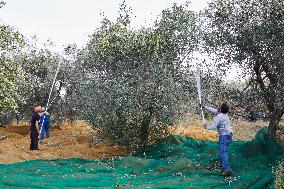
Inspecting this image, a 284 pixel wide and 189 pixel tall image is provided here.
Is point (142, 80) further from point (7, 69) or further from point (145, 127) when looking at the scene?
point (7, 69)

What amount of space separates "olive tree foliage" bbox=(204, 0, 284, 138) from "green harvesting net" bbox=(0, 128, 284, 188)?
5.06 feet

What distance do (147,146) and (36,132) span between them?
4.87 metres

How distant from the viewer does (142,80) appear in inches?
576

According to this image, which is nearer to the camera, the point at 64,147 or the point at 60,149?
the point at 60,149

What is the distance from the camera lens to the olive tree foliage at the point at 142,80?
1454 cm

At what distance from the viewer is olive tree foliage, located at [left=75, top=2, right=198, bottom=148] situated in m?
14.5

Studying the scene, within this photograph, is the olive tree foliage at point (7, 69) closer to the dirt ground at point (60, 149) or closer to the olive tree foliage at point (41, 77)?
the dirt ground at point (60, 149)

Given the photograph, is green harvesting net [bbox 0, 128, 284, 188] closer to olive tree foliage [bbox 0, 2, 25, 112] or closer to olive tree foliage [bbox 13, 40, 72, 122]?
olive tree foliage [bbox 0, 2, 25, 112]

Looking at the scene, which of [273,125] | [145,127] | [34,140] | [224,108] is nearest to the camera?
[224,108]

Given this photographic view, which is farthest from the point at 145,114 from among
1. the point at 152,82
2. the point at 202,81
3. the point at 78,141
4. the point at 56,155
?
the point at 78,141

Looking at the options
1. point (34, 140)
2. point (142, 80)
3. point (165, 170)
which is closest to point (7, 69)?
point (34, 140)

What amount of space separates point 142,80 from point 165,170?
165 inches

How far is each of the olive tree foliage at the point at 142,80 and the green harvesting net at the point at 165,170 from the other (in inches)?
49.0

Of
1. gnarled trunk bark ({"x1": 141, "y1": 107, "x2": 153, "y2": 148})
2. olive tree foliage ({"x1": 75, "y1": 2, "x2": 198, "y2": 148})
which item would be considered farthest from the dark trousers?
gnarled trunk bark ({"x1": 141, "y1": 107, "x2": 153, "y2": 148})
